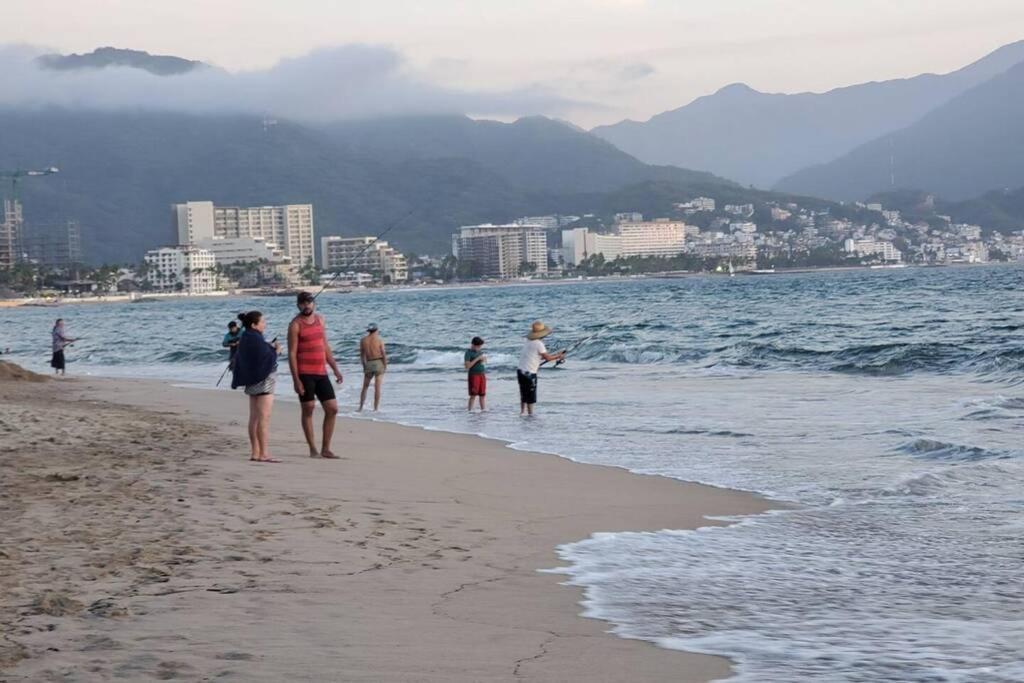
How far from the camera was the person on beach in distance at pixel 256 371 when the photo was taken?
1074 centimetres

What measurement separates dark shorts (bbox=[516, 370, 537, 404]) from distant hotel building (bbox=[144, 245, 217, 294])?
176 m

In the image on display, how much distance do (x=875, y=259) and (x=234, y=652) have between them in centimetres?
17455

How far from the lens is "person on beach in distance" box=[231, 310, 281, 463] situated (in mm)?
Answer: 10742

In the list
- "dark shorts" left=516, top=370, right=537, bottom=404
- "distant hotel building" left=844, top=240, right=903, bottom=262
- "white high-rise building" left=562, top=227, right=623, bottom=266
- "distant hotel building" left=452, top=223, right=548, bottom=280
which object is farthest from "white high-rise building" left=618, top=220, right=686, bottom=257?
"dark shorts" left=516, top=370, right=537, bottom=404

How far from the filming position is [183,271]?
191m

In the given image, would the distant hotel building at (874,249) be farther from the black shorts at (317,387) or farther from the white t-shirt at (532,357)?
A: the black shorts at (317,387)

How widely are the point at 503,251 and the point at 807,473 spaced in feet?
588

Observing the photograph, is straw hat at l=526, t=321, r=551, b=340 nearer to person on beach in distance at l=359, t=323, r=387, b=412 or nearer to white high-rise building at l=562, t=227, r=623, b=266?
person on beach in distance at l=359, t=323, r=387, b=412

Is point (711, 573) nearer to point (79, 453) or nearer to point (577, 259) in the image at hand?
point (79, 453)

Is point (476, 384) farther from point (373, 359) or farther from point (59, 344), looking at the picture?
point (59, 344)

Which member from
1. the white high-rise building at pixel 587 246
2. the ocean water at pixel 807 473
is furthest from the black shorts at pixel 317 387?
the white high-rise building at pixel 587 246

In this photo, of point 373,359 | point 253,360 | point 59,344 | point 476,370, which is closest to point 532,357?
point 476,370

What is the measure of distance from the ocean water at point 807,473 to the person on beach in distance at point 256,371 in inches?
119

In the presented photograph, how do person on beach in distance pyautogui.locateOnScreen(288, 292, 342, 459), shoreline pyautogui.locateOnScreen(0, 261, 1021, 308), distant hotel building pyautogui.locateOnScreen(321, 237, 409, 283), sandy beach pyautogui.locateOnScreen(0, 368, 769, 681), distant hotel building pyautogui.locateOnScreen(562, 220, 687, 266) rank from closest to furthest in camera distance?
1. sandy beach pyautogui.locateOnScreen(0, 368, 769, 681)
2. person on beach in distance pyautogui.locateOnScreen(288, 292, 342, 459)
3. shoreline pyautogui.locateOnScreen(0, 261, 1021, 308)
4. distant hotel building pyautogui.locateOnScreen(321, 237, 409, 283)
5. distant hotel building pyautogui.locateOnScreen(562, 220, 687, 266)
